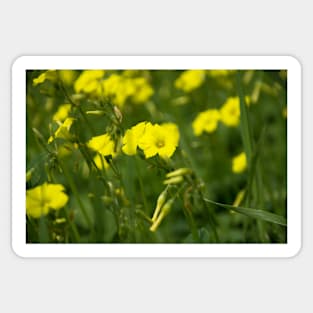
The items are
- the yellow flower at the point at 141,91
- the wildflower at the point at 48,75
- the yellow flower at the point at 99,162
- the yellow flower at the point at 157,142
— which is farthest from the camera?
the yellow flower at the point at 141,91

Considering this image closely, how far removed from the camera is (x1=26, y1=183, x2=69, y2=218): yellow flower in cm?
219

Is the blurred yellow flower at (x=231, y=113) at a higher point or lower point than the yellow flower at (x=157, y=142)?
higher

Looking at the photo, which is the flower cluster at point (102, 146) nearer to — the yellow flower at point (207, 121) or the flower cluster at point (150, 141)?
the flower cluster at point (150, 141)

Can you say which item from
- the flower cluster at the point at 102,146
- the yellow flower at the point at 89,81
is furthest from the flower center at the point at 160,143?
the yellow flower at the point at 89,81

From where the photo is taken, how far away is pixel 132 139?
2.10 metres

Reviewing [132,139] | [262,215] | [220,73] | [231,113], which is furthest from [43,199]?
[220,73]

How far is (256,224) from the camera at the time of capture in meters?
2.39

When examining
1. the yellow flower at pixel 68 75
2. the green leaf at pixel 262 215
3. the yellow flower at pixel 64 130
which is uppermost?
the yellow flower at pixel 68 75

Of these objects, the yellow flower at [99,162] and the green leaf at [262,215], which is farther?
the yellow flower at [99,162]

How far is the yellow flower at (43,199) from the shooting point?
7.20 feet

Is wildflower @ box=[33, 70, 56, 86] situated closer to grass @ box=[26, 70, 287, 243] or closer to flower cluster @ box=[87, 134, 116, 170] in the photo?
grass @ box=[26, 70, 287, 243]

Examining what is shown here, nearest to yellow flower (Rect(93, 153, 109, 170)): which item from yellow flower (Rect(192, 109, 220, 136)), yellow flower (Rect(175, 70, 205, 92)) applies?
yellow flower (Rect(192, 109, 220, 136))
